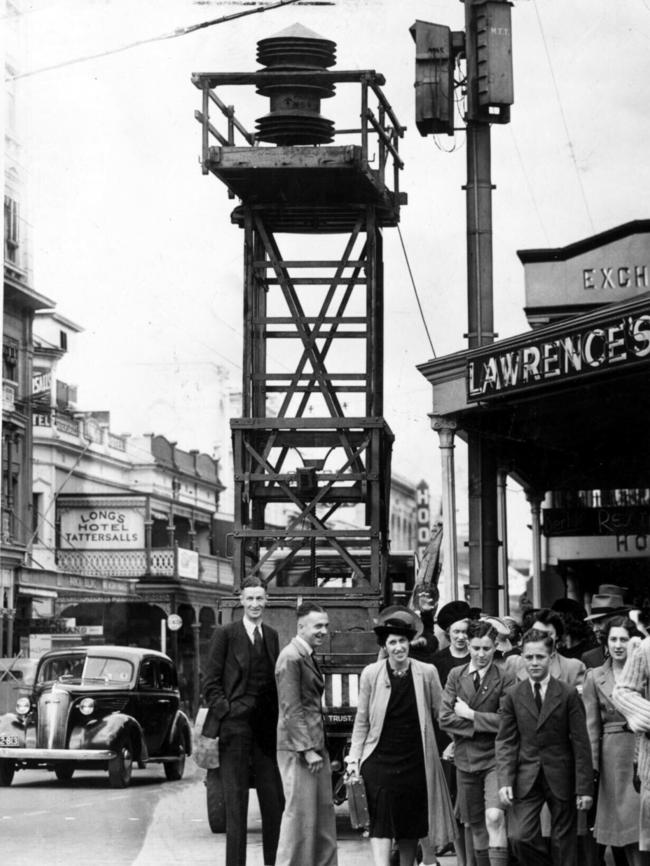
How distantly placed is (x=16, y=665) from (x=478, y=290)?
13297mm

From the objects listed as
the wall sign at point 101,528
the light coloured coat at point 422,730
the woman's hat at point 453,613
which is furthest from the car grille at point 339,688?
the wall sign at point 101,528

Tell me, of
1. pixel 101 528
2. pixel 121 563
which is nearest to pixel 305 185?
pixel 101 528

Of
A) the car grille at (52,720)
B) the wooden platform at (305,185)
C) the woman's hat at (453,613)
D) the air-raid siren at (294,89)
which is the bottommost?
the car grille at (52,720)

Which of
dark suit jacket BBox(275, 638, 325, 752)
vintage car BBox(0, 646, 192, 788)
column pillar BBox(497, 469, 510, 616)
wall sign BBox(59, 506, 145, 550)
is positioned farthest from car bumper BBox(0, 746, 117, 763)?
wall sign BBox(59, 506, 145, 550)

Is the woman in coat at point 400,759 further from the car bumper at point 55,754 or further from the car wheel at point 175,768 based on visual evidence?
the car wheel at point 175,768

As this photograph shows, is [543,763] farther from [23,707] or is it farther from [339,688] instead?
[23,707]

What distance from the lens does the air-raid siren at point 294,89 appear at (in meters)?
20.8

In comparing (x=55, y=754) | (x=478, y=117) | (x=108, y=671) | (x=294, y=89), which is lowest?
(x=55, y=754)

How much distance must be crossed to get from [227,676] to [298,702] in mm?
836

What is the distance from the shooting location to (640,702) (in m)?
8.32

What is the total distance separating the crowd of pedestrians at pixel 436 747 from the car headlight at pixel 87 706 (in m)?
12.0

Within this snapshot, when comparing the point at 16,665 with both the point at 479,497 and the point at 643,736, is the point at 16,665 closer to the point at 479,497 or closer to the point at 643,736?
the point at 479,497

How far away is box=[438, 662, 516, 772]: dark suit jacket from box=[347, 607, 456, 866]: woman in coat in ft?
0.62

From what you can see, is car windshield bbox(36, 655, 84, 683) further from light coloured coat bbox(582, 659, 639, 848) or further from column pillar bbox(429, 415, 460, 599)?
light coloured coat bbox(582, 659, 639, 848)
